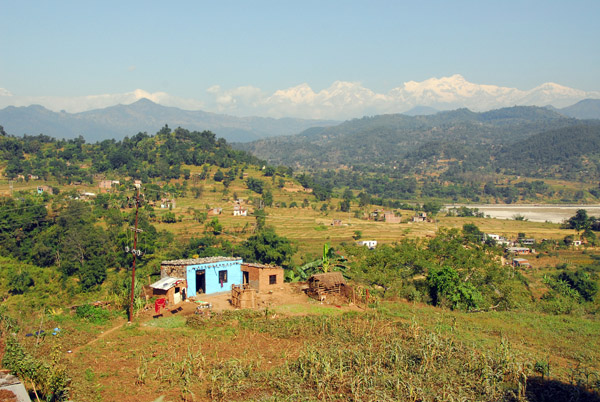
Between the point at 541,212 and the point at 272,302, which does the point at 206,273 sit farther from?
the point at 541,212

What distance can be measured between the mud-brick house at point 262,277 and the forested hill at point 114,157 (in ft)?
173

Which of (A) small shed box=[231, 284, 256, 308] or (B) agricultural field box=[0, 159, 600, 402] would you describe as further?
(A) small shed box=[231, 284, 256, 308]

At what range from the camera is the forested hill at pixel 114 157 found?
222 ft

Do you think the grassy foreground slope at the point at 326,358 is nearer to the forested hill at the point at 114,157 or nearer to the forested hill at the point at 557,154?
the forested hill at the point at 114,157

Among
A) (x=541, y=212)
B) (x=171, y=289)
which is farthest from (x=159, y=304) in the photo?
(x=541, y=212)

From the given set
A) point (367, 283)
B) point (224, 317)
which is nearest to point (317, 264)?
point (367, 283)

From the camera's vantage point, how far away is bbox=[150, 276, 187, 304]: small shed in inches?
704

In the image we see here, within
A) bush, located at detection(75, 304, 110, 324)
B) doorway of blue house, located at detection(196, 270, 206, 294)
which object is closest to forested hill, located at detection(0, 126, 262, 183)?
doorway of blue house, located at detection(196, 270, 206, 294)

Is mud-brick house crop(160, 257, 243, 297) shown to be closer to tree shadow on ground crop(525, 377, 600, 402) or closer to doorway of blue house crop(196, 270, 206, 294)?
doorway of blue house crop(196, 270, 206, 294)

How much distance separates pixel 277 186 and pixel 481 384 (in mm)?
68333

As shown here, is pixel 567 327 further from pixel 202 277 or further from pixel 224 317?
pixel 202 277

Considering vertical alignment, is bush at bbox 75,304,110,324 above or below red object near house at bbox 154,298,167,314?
above

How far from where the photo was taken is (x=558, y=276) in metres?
30.8

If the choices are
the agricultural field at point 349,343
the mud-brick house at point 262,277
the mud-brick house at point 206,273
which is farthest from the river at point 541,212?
the mud-brick house at point 206,273
